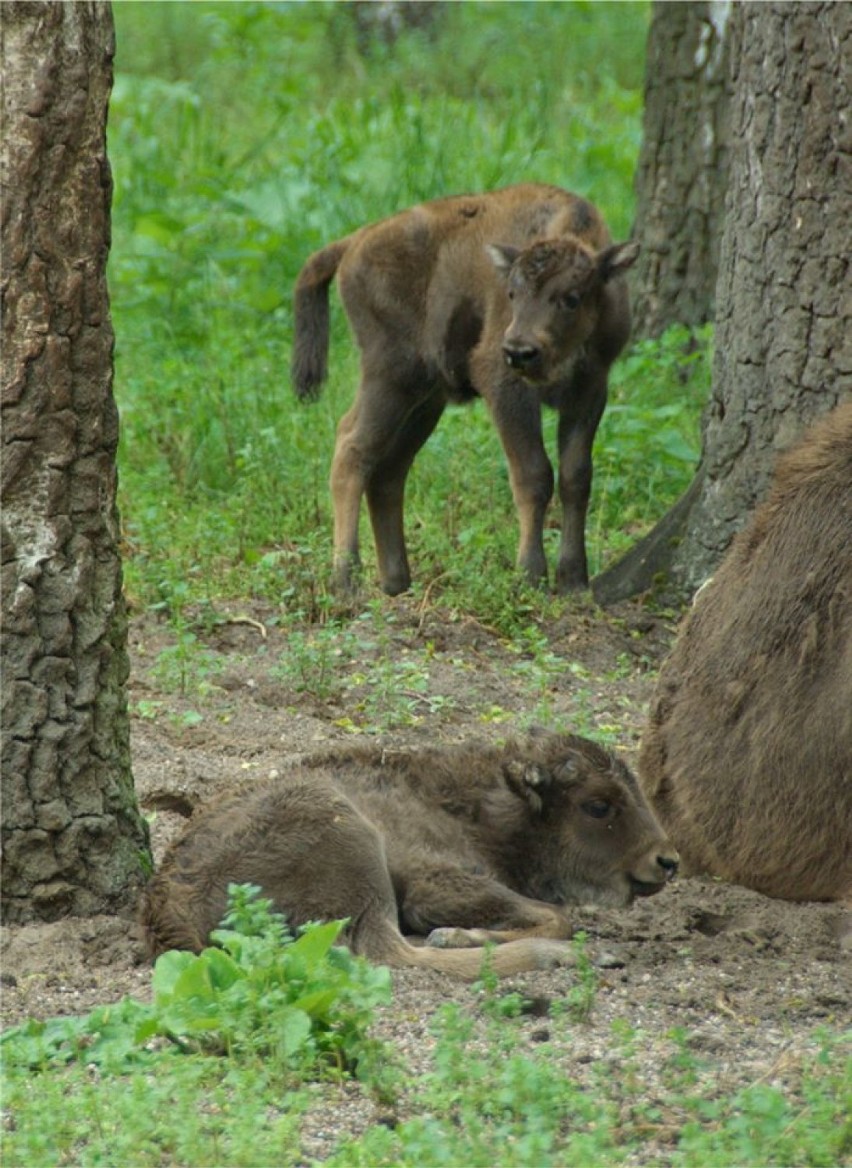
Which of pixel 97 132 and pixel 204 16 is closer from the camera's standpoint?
pixel 97 132

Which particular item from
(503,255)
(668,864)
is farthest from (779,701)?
(503,255)

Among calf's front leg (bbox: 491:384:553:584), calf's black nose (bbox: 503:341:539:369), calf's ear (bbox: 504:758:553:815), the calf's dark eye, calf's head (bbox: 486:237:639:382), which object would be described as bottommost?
the calf's dark eye

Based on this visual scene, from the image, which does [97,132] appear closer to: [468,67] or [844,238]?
[844,238]

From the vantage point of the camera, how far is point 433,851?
5.30m

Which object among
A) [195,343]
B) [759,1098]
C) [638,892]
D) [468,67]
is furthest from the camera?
[468,67]

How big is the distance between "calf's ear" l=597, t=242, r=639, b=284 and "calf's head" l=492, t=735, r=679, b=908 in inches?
171

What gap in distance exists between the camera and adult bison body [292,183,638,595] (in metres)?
9.23

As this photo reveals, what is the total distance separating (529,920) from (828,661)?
3.70 feet

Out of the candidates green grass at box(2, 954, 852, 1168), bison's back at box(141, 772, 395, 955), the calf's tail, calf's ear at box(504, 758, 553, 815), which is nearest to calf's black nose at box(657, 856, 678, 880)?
calf's ear at box(504, 758, 553, 815)

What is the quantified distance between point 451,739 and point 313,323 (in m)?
3.97

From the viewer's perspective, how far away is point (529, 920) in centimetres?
520

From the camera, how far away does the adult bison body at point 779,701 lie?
5.25 meters

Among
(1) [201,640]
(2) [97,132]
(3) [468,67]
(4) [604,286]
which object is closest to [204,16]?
(3) [468,67]

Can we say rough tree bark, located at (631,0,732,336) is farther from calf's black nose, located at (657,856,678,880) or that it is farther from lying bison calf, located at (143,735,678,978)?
calf's black nose, located at (657,856,678,880)
